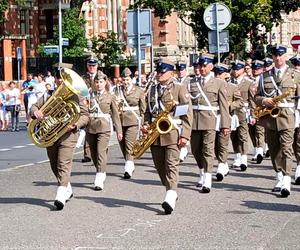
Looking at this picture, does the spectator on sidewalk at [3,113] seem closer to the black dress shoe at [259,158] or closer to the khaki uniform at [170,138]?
the black dress shoe at [259,158]

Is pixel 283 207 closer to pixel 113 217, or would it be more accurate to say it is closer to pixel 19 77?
pixel 113 217

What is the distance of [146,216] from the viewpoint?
11.4m

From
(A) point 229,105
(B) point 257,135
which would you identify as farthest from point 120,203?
(B) point 257,135

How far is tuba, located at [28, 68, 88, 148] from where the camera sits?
11977 millimetres

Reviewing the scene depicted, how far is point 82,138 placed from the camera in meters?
21.8

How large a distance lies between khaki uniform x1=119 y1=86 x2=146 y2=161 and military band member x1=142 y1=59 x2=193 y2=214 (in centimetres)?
431

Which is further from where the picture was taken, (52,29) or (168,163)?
(52,29)

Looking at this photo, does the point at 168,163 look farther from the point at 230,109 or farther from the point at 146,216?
the point at 230,109

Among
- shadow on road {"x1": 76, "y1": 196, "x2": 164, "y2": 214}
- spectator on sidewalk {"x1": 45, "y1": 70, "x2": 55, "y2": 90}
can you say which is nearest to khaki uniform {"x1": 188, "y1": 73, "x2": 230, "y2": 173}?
shadow on road {"x1": 76, "y1": 196, "x2": 164, "y2": 214}

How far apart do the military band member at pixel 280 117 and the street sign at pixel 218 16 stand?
10.4 metres

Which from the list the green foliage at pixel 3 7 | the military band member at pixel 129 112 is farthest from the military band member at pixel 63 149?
the green foliage at pixel 3 7

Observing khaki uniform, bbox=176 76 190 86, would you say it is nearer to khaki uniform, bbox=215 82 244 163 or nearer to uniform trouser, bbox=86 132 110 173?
khaki uniform, bbox=215 82 244 163

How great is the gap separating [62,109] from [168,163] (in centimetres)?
156

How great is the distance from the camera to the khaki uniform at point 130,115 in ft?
53.8
